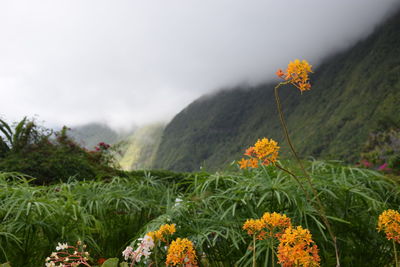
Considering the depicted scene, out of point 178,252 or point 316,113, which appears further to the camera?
point 316,113

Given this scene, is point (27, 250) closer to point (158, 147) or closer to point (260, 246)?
point (260, 246)

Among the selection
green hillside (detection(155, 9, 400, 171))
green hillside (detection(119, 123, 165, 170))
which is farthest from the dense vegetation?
green hillside (detection(119, 123, 165, 170))

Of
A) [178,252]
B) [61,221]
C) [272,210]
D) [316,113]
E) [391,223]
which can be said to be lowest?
[391,223]

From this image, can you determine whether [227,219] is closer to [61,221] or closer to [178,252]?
[178,252]

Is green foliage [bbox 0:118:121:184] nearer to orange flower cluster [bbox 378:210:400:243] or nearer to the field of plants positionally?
the field of plants

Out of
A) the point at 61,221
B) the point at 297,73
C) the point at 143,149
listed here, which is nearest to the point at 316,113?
the point at 143,149

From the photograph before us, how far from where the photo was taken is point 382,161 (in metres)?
14.6

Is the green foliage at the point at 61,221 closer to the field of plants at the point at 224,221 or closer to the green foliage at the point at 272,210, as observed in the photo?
the field of plants at the point at 224,221

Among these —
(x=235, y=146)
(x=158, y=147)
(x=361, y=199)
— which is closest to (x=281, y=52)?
(x=235, y=146)

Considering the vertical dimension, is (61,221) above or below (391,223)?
above

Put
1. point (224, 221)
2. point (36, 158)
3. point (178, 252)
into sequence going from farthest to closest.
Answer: point (36, 158), point (224, 221), point (178, 252)

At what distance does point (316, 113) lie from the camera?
104m

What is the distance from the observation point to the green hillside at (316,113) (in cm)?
7438

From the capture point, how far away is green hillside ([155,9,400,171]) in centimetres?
7438
